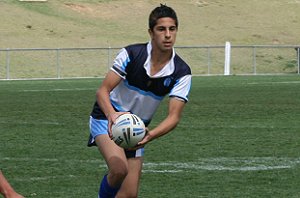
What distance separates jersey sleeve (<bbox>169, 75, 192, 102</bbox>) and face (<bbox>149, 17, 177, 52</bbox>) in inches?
14.6

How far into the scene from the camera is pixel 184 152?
1390cm

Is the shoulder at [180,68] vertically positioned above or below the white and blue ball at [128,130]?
above

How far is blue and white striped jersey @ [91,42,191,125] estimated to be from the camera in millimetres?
8453

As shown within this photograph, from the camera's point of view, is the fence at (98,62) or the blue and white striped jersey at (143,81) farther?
the fence at (98,62)

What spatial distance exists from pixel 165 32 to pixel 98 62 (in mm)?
40185

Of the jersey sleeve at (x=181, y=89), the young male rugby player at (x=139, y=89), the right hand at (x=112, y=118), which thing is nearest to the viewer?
the right hand at (x=112, y=118)

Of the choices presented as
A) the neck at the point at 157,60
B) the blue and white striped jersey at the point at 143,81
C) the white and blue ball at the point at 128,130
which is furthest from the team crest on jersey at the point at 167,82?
the white and blue ball at the point at 128,130

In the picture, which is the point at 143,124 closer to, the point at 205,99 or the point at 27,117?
the point at 27,117

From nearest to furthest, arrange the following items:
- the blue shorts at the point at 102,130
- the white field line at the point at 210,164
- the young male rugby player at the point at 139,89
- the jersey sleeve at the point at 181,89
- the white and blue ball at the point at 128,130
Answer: the white and blue ball at the point at 128,130 → the young male rugby player at the point at 139,89 → the jersey sleeve at the point at 181,89 → the blue shorts at the point at 102,130 → the white field line at the point at 210,164

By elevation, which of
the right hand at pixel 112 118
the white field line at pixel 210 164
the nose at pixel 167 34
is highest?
the nose at pixel 167 34

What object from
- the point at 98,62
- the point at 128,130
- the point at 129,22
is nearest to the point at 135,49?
the point at 128,130

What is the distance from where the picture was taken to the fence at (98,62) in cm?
4506

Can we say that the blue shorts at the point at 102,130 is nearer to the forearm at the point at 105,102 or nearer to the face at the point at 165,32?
the forearm at the point at 105,102

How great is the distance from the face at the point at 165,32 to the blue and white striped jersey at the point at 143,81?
10.0 inches
